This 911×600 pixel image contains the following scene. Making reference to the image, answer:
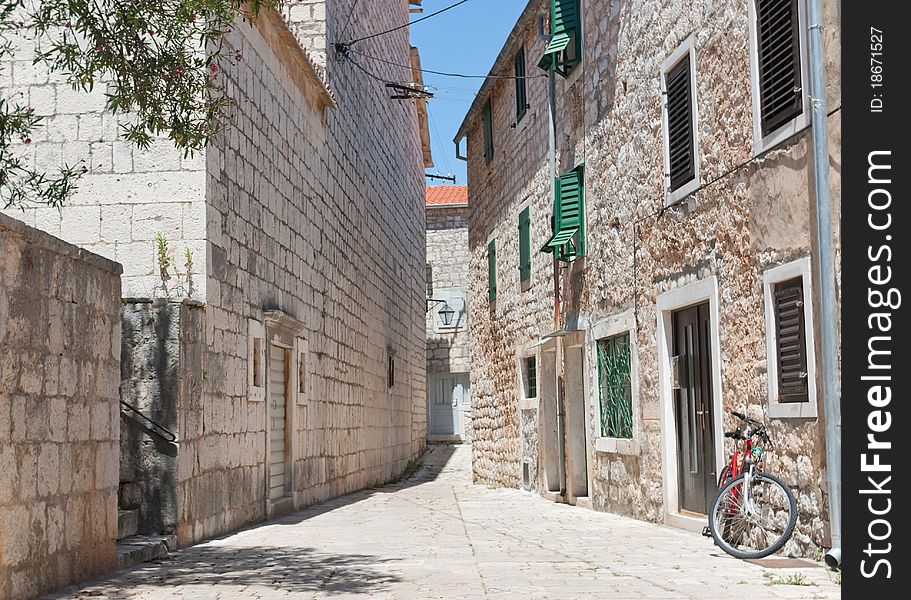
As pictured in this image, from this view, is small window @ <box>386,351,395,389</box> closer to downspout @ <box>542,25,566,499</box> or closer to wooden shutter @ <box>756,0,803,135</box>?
downspout @ <box>542,25,566,499</box>

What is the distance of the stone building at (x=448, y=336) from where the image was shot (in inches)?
1286

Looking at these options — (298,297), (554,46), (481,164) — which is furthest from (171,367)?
(481,164)

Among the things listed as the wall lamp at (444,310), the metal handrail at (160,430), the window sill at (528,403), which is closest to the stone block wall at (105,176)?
the metal handrail at (160,430)

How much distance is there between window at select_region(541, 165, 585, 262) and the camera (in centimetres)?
1316

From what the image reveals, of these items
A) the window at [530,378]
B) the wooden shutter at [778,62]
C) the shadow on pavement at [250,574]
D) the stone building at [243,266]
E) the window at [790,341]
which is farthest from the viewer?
the window at [530,378]

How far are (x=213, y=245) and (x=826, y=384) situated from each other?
17.2ft

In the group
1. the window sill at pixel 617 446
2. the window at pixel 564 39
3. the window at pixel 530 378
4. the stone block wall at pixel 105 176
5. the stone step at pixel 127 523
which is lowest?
the stone step at pixel 127 523

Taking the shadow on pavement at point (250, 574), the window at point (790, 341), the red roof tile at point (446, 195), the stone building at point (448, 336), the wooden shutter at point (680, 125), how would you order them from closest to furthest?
the shadow on pavement at point (250, 574), the window at point (790, 341), the wooden shutter at point (680, 125), the stone building at point (448, 336), the red roof tile at point (446, 195)

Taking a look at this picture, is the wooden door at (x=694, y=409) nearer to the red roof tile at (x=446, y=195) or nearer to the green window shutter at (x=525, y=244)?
the green window shutter at (x=525, y=244)

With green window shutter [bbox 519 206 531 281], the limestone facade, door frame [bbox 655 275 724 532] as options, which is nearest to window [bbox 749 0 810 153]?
door frame [bbox 655 275 724 532]

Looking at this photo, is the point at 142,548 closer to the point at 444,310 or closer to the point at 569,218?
the point at 569,218

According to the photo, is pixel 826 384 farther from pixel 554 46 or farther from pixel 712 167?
pixel 554 46

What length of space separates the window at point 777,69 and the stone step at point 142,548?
17.4 feet

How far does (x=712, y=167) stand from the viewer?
29.6ft
